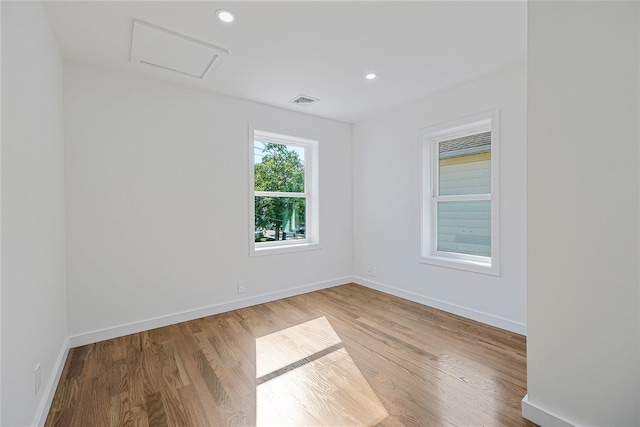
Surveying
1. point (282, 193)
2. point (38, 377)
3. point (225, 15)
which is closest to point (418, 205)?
point (282, 193)

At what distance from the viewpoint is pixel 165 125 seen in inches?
115

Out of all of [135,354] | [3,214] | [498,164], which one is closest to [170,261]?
[135,354]

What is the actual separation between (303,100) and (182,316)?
2.80 metres

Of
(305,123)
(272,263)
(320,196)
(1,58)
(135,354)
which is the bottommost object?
(135,354)

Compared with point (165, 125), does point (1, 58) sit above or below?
below

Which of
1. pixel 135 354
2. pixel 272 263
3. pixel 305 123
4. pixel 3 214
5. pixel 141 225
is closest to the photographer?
pixel 3 214

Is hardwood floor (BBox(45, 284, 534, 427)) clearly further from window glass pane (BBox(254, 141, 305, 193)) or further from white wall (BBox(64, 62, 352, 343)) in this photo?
window glass pane (BBox(254, 141, 305, 193))

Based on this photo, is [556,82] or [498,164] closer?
[556,82]

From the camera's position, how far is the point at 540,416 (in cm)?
156

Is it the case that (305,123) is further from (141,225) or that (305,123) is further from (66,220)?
(66,220)

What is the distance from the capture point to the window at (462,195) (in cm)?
297

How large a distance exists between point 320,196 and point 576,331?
314 cm

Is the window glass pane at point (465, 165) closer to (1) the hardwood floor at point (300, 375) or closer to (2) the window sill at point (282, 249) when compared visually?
(1) the hardwood floor at point (300, 375)

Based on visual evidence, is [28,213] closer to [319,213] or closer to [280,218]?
[280,218]
